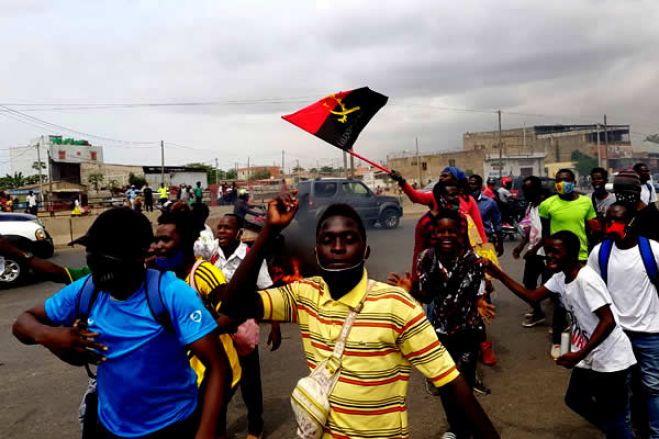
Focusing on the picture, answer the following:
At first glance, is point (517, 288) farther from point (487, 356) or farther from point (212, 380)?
point (212, 380)

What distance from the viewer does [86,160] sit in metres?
60.3

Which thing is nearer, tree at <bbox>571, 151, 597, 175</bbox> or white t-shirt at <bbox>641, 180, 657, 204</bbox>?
white t-shirt at <bbox>641, 180, 657, 204</bbox>

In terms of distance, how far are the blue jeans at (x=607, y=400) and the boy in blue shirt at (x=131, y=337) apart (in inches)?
85.8

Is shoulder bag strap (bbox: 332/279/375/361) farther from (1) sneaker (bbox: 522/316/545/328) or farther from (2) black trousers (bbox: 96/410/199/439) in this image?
(1) sneaker (bbox: 522/316/545/328)

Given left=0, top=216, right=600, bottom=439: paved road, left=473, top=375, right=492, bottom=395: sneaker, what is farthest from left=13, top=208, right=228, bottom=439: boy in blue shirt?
left=473, top=375, right=492, bottom=395: sneaker

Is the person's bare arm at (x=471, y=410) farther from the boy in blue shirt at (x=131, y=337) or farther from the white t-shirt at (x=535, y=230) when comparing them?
the white t-shirt at (x=535, y=230)

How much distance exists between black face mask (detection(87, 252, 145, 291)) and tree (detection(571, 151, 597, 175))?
6665 cm

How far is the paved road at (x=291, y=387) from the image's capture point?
149 inches

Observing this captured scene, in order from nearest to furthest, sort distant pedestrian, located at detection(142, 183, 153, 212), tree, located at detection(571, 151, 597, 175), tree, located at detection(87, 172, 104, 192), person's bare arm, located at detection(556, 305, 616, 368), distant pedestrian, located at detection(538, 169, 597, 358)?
person's bare arm, located at detection(556, 305, 616, 368), distant pedestrian, located at detection(538, 169, 597, 358), distant pedestrian, located at detection(142, 183, 153, 212), tree, located at detection(87, 172, 104, 192), tree, located at detection(571, 151, 597, 175)

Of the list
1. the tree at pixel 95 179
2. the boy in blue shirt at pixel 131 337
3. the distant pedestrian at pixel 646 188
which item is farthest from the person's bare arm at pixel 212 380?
the tree at pixel 95 179

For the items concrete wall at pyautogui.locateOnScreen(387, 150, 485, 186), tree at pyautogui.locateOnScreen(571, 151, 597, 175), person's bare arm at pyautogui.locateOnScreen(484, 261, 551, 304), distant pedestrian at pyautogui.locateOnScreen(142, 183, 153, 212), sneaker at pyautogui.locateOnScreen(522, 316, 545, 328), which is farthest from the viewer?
tree at pyautogui.locateOnScreen(571, 151, 597, 175)

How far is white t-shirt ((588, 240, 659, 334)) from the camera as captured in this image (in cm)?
310

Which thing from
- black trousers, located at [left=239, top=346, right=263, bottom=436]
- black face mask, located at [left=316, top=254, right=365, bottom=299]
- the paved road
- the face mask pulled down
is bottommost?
the paved road

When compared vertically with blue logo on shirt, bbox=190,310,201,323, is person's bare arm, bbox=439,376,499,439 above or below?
below
